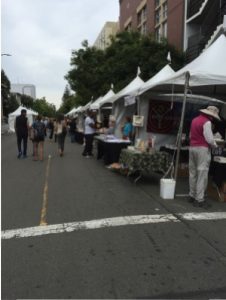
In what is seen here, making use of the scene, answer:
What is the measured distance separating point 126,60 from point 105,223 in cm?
1919

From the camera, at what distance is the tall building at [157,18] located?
25188 mm

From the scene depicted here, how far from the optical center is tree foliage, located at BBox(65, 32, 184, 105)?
2362cm

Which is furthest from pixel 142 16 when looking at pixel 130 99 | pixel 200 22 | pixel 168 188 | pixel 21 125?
pixel 168 188

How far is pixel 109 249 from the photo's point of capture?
16.7 feet

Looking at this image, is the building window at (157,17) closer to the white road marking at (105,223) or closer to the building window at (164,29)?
the building window at (164,29)

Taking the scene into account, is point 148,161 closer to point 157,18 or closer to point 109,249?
point 109,249

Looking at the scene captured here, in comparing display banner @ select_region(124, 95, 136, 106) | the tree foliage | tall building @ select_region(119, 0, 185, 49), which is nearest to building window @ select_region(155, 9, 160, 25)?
tall building @ select_region(119, 0, 185, 49)

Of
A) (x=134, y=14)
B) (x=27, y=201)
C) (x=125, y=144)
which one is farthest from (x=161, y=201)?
(x=134, y=14)

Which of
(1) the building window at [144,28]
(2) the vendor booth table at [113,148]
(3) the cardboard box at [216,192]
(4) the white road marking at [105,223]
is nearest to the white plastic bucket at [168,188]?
(3) the cardboard box at [216,192]

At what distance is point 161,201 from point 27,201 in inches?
110

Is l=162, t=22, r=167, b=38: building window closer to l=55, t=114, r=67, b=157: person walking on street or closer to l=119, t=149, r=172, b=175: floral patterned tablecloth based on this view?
l=55, t=114, r=67, b=157: person walking on street

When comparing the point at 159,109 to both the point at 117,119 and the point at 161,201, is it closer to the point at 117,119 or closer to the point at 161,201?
the point at 117,119

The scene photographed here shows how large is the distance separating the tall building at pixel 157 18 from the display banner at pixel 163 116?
41.7 feet

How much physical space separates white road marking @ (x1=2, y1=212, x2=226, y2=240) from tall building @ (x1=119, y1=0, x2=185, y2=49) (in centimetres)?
1974
